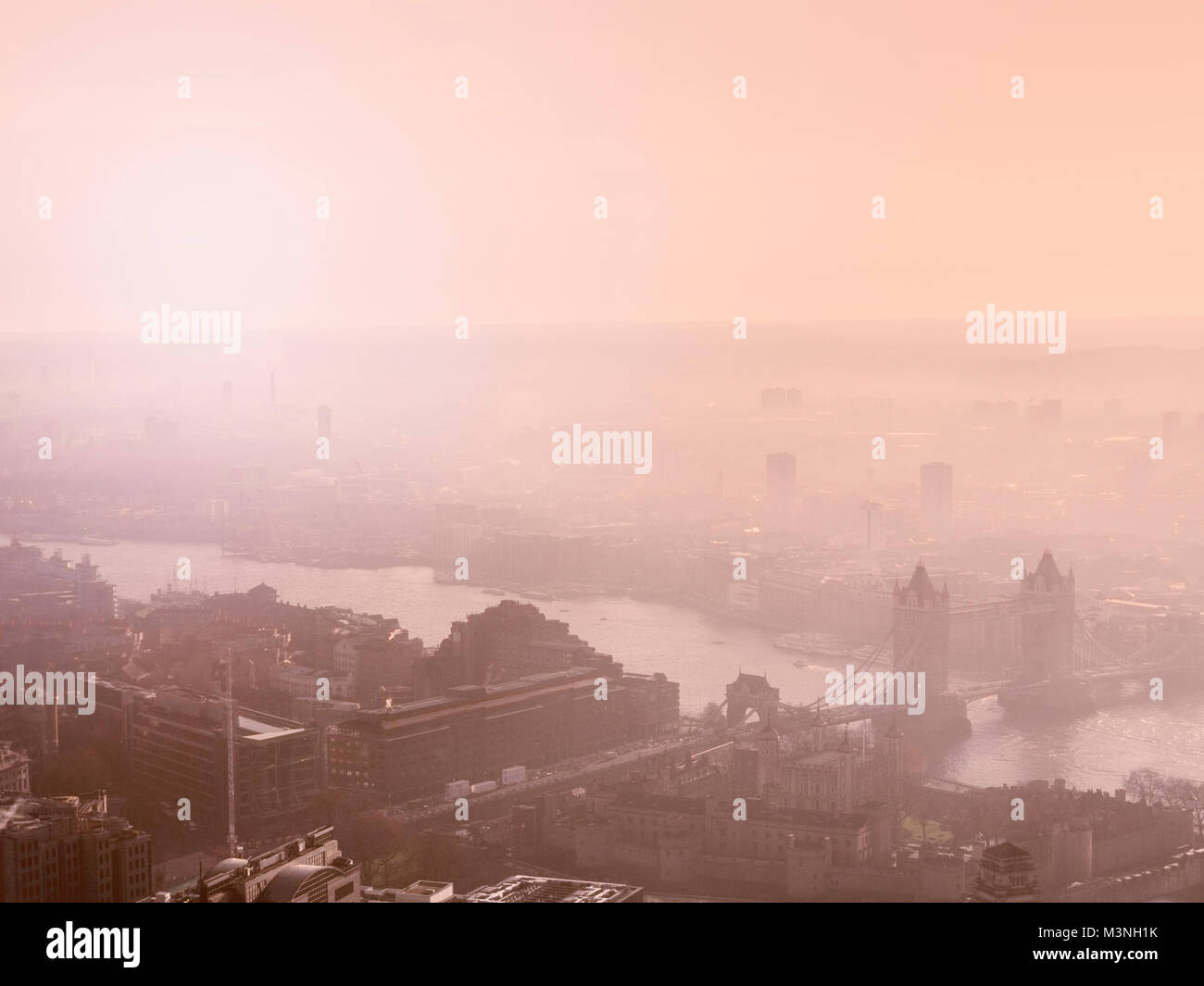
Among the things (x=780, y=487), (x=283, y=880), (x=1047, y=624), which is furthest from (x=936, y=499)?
(x=283, y=880)

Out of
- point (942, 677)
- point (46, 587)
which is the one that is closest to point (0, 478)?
point (46, 587)

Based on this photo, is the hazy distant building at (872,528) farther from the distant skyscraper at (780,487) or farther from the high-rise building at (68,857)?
the high-rise building at (68,857)

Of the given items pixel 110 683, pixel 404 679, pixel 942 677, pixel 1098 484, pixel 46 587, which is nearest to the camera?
pixel 110 683

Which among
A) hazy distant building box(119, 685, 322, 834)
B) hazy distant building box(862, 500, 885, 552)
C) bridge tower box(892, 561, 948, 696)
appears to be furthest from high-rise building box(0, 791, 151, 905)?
hazy distant building box(862, 500, 885, 552)

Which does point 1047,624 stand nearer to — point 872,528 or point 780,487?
point 872,528

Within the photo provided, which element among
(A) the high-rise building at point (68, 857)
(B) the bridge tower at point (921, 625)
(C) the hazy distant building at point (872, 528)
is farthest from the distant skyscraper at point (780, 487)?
(A) the high-rise building at point (68, 857)

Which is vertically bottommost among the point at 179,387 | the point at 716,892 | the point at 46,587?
the point at 716,892
